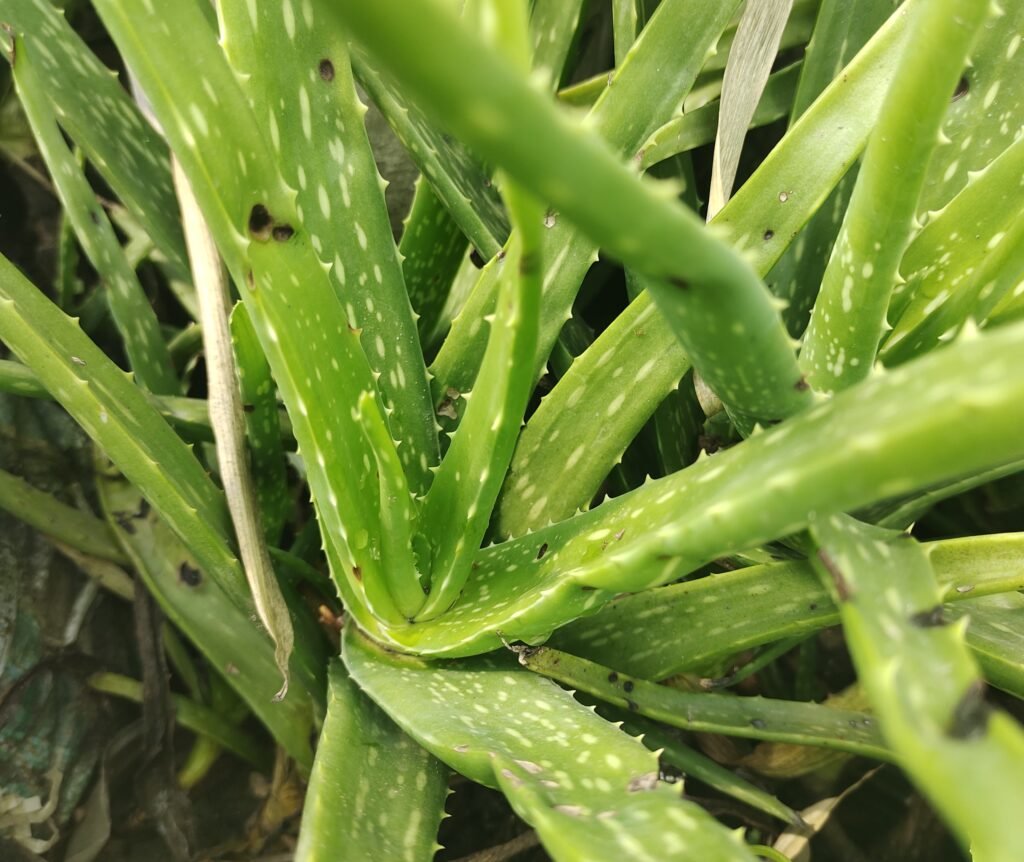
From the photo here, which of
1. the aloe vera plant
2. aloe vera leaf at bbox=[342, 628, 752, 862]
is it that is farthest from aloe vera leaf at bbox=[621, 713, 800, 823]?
aloe vera leaf at bbox=[342, 628, 752, 862]

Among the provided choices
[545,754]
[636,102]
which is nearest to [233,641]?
[545,754]

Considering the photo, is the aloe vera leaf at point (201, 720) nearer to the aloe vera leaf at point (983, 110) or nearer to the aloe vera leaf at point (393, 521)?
the aloe vera leaf at point (393, 521)

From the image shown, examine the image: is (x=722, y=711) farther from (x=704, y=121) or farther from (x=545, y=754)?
(x=704, y=121)

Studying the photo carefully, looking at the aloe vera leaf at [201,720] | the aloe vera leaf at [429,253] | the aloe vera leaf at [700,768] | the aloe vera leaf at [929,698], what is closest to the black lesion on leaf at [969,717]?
the aloe vera leaf at [929,698]

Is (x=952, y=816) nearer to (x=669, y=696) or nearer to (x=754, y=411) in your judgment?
(x=754, y=411)

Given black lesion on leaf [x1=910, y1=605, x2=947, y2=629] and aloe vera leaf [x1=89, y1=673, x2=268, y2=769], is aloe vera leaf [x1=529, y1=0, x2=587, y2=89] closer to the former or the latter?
black lesion on leaf [x1=910, y1=605, x2=947, y2=629]

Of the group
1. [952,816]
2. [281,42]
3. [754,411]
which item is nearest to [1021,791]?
[952,816]
